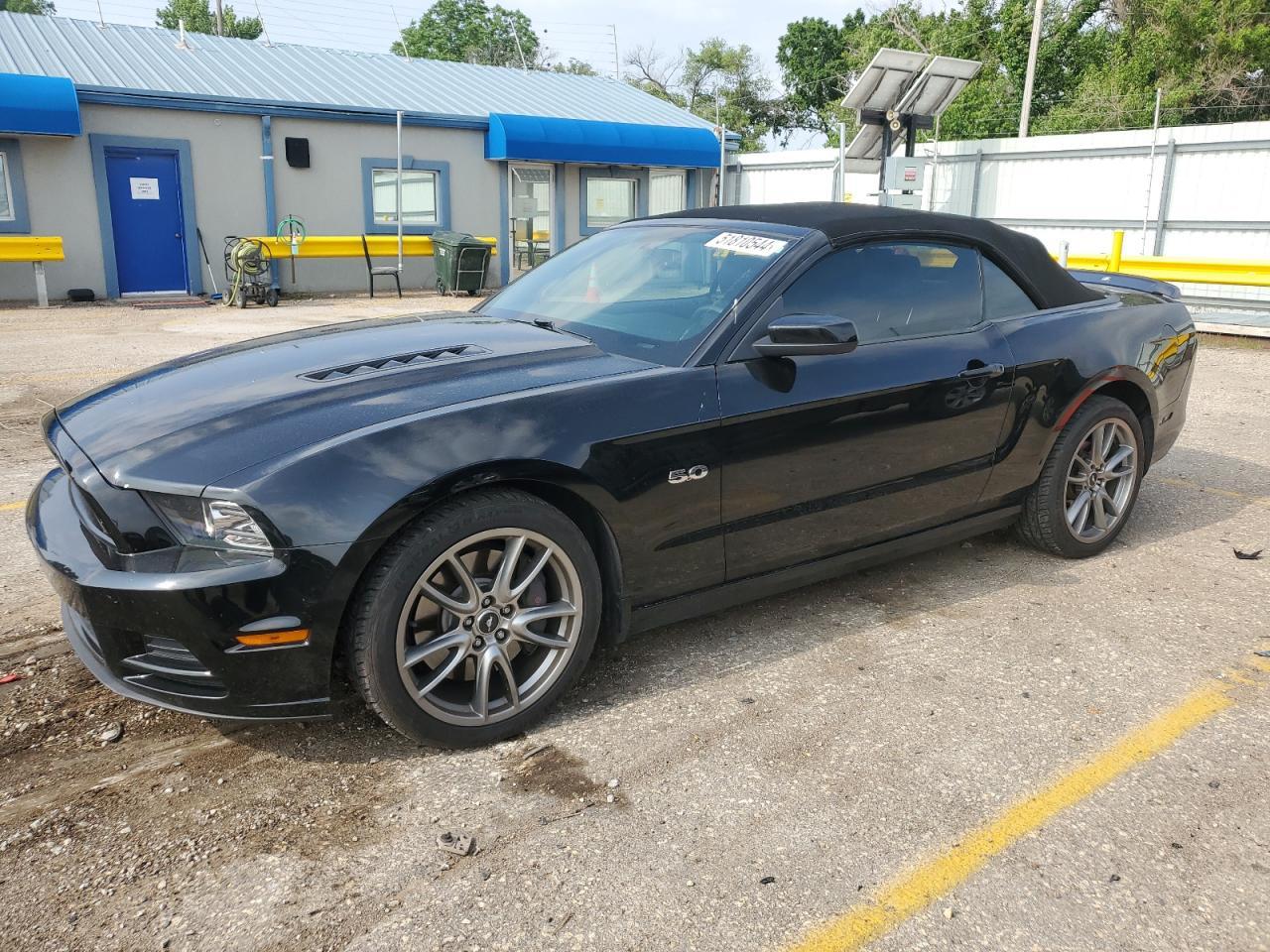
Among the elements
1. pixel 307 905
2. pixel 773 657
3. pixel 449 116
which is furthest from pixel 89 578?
pixel 449 116

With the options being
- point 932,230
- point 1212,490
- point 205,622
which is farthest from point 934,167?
point 205,622

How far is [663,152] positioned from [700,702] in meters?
18.1

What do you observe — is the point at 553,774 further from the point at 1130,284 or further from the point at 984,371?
the point at 1130,284

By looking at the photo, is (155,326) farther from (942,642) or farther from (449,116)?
(942,642)

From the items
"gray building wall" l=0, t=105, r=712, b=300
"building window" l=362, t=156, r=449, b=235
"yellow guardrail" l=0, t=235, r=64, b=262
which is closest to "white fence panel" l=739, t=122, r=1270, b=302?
"gray building wall" l=0, t=105, r=712, b=300

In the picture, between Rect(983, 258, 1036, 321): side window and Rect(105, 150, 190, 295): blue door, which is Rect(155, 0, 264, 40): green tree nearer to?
Rect(105, 150, 190, 295): blue door

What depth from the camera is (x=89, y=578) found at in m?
2.60

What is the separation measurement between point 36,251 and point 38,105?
2.06 meters

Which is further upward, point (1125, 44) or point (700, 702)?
point (1125, 44)

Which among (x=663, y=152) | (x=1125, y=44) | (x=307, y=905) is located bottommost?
(x=307, y=905)

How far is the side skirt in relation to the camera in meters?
3.29

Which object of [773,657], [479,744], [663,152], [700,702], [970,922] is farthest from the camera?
[663,152]

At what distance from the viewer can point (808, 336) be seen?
3.24 meters

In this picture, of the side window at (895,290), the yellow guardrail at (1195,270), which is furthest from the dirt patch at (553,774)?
the yellow guardrail at (1195,270)
